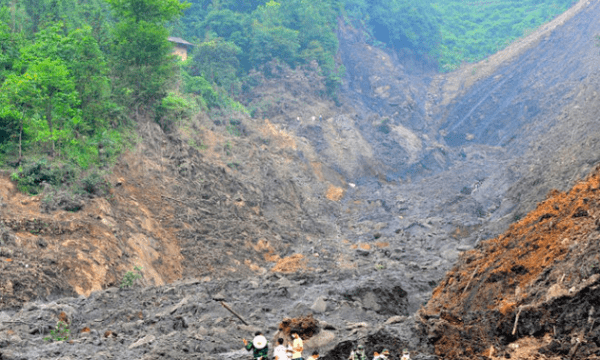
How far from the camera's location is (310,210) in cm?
3412

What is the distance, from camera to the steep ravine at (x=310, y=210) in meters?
14.8

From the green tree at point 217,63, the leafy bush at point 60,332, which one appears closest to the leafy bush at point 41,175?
the leafy bush at point 60,332

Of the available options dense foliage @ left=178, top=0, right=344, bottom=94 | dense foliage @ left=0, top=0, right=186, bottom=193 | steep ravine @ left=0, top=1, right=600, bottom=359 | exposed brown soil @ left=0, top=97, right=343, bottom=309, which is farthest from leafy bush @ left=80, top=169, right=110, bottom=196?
dense foliage @ left=178, top=0, right=344, bottom=94

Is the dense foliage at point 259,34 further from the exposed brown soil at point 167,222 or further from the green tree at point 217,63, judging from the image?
the exposed brown soil at point 167,222

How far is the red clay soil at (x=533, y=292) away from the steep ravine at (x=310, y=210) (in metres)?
0.95

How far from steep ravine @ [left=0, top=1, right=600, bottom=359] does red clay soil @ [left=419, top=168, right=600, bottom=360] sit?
3.13ft

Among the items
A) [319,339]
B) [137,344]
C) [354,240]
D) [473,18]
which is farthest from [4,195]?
[473,18]

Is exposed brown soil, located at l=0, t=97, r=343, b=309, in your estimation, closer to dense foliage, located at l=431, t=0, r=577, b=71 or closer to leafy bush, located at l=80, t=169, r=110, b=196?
leafy bush, located at l=80, t=169, r=110, b=196

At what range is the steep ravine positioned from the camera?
48.4ft

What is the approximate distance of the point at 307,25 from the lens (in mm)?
54219

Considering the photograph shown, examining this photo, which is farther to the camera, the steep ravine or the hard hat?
the steep ravine

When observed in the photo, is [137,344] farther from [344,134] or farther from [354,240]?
[344,134]

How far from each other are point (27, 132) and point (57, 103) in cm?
155

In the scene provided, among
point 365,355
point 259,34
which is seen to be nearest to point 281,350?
point 365,355
